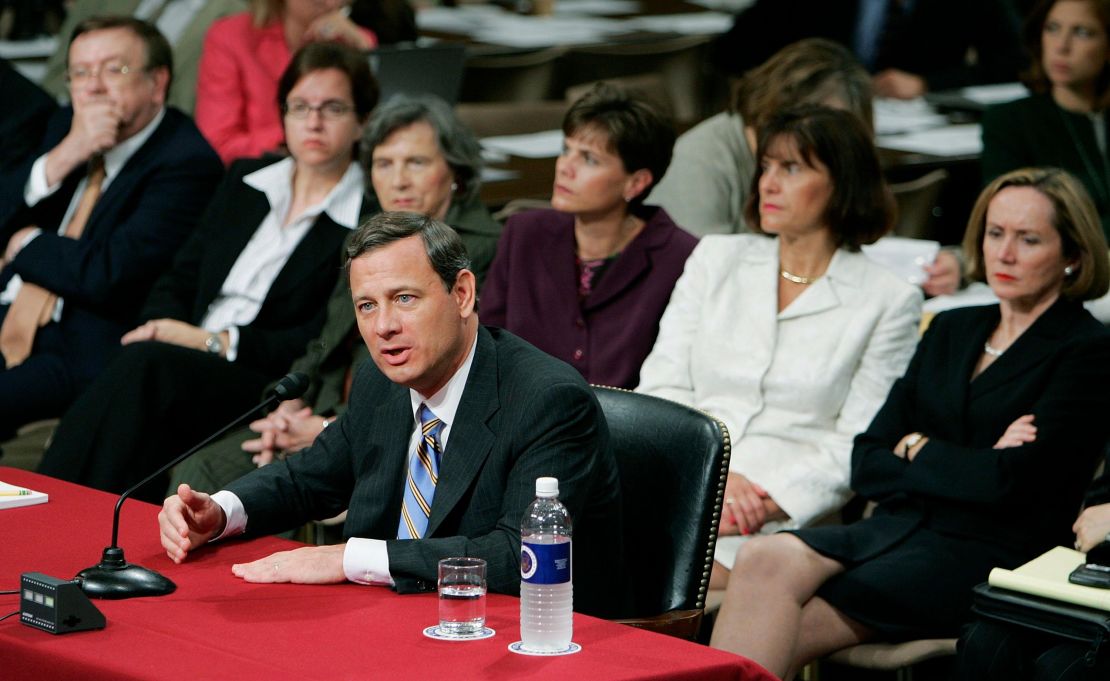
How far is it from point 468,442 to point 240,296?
2.01 metres

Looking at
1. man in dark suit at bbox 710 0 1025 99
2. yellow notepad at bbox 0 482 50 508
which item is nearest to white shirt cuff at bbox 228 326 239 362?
yellow notepad at bbox 0 482 50 508

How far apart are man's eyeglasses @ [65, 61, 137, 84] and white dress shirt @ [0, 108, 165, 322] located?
0.17 m

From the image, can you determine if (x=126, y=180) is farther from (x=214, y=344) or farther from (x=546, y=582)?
(x=546, y=582)

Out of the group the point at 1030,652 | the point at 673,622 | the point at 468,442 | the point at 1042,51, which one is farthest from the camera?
the point at 1042,51

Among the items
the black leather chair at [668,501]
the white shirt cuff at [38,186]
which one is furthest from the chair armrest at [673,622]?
the white shirt cuff at [38,186]

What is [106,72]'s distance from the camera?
4.68 metres

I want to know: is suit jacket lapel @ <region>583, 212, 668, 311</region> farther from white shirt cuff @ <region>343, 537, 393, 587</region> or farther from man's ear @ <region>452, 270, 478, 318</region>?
white shirt cuff @ <region>343, 537, 393, 587</region>

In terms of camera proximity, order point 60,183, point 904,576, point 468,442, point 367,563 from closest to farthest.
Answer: point 367,563 < point 468,442 < point 904,576 < point 60,183

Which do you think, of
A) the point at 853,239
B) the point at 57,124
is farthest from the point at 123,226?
the point at 853,239

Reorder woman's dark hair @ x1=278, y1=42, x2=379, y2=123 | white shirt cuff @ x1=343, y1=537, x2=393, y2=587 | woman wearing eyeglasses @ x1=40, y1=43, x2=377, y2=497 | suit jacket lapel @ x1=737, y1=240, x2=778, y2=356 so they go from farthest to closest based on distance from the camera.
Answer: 1. woman's dark hair @ x1=278, y1=42, x2=379, y2=123
2. woman wearing eyeglasses @ x1=40, y1=43, x2=377, y2=497
3. suit jacket lapel @ x1=737, y1=240, x2=778, y2=356
4. white shirt cuff @ x1=343, y1=537, x2=393, y2=587

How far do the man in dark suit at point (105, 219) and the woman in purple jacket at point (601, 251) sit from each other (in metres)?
1.17

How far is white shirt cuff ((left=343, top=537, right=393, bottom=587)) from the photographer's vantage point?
246cm

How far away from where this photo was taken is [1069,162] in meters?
4.85

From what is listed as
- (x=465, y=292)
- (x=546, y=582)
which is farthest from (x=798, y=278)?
(x=546, y=582)
